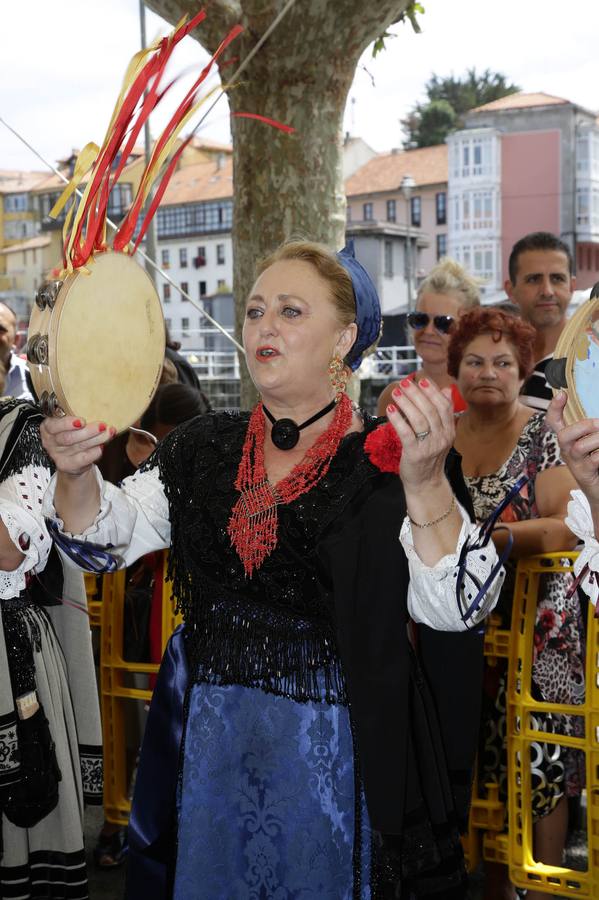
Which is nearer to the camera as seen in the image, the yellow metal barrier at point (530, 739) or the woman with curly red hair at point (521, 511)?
the yellow metal barrier at point (530, 739)

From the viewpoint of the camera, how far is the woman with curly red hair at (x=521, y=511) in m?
3.10

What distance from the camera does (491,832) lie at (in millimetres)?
3197

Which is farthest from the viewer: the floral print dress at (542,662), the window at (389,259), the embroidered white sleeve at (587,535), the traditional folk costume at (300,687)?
the window at (389,259)

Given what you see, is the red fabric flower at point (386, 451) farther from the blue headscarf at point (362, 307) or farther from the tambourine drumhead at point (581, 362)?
the tambourine drumhead at point (581, 362)

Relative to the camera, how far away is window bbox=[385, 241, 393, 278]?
1993 inches

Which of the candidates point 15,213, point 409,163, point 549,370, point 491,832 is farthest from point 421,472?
point 15,213

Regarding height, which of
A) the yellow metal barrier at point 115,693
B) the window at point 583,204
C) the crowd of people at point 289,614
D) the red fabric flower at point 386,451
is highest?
the window at point 583,204

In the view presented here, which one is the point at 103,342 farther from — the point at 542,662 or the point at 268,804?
the point at 542,662

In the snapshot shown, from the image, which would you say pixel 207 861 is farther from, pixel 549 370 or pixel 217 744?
pixel 549 370

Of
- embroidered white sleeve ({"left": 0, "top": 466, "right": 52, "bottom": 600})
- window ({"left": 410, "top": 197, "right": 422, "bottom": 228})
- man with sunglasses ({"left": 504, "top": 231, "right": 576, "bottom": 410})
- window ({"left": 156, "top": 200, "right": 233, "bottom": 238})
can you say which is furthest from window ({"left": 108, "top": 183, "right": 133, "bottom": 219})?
embroidered white sleeve ({"left": 0, "top": 466, "right": 52, "bottom": 600})

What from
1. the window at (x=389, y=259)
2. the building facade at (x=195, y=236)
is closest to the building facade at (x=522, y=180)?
the window at (x=389, y=259)

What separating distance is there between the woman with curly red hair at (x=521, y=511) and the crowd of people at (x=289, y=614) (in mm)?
912

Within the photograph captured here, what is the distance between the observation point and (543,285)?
15.7ft

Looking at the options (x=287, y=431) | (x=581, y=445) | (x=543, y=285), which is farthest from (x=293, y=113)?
(x=581, y=445)
